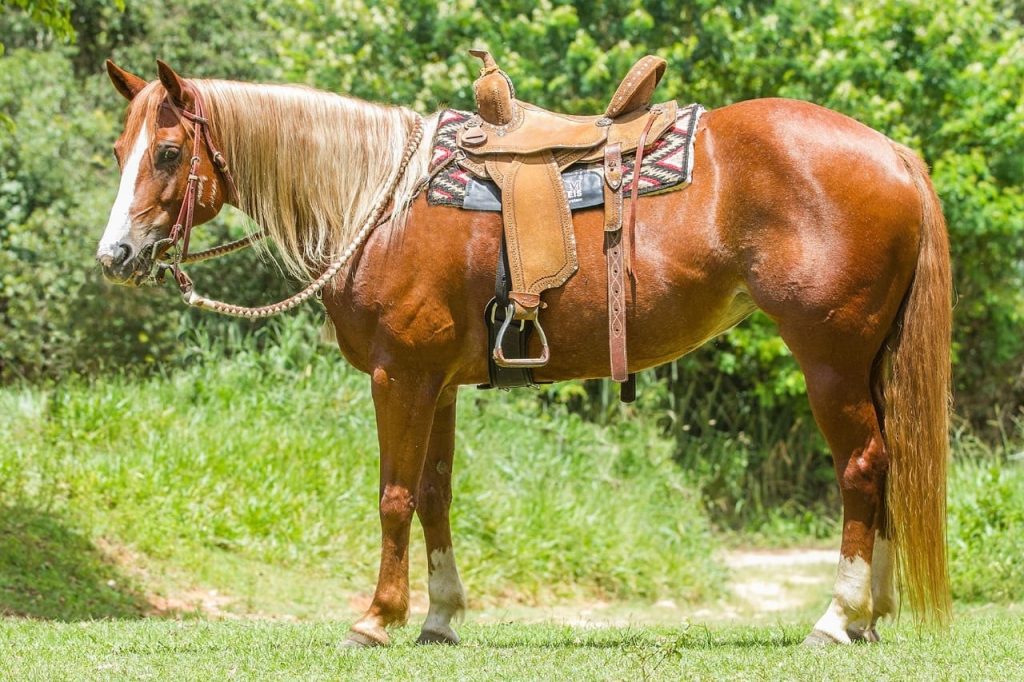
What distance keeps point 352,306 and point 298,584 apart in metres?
3.46

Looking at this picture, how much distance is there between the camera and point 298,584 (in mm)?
7719

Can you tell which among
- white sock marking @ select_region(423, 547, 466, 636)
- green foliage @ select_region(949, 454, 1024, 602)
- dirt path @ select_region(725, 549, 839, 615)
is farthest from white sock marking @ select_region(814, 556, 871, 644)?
dirt path @ select_region(725, 549, 839, 615)

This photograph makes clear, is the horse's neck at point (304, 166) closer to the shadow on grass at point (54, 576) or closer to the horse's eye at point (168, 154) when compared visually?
the horse's eye at point (168, 154)

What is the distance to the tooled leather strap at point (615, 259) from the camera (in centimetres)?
460

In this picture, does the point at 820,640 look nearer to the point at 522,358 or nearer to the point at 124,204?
the point at 522,358

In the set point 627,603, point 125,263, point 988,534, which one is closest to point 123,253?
point 125,263

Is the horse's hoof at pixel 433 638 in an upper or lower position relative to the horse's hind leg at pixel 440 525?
lower

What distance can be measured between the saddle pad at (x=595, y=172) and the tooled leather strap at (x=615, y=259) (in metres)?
0.04

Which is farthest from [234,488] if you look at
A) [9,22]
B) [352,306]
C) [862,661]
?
[9,22]

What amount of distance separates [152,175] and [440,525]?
1809 mm

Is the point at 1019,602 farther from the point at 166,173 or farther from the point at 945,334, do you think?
the point at 166,173

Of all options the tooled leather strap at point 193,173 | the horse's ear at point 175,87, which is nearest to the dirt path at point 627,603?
the tooled leather strap at point 193,173

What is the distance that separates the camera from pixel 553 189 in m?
4.68

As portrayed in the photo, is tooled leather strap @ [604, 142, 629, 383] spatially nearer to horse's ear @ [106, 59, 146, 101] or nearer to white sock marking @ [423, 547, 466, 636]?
white sock marking @ [423, 547, 466, 636]
